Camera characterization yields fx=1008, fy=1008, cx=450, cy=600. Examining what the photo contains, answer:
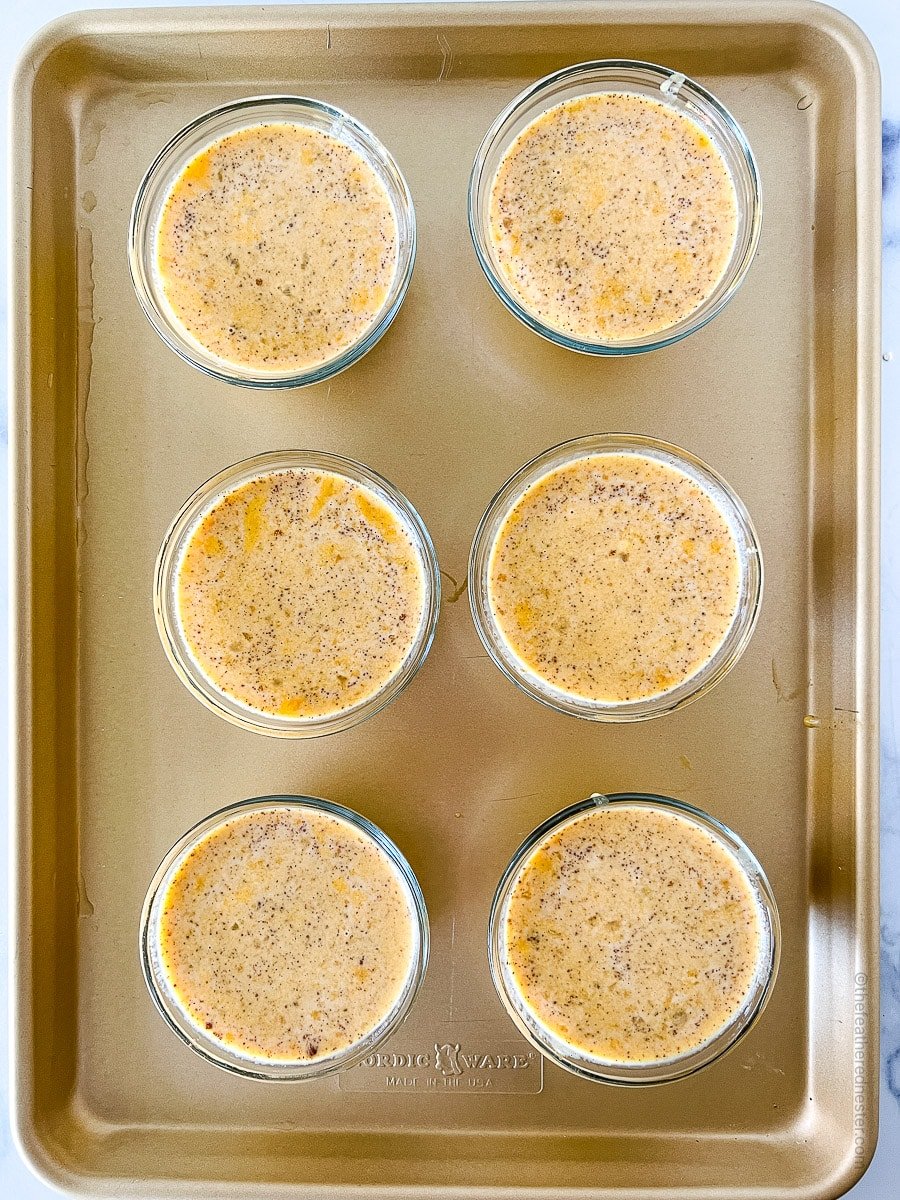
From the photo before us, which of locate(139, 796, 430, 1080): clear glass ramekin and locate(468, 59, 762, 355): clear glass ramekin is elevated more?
locate(468, 59, 762, 355): clear glass ramekin

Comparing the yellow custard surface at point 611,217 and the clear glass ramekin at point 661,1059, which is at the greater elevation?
the yellow custard surface at point 611,217

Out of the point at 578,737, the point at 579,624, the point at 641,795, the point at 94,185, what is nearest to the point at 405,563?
the point at 579,624

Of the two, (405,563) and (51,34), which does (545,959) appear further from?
(51,34)

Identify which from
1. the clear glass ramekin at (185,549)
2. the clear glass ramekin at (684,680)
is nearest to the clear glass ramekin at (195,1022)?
the clear glass ramekin at (185,549)

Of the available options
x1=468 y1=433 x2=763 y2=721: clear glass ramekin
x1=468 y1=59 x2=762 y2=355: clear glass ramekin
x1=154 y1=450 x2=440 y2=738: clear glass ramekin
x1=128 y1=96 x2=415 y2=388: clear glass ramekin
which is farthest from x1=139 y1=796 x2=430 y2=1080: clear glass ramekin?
x1=468 y1=59 x2=762 y2=355: clear glass ramekin

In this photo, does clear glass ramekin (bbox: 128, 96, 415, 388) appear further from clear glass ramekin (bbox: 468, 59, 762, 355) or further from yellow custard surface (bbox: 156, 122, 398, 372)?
clear glass ramekin (bbox: 468, 59, 762, 355)

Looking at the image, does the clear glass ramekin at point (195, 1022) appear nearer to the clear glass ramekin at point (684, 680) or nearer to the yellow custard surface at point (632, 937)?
the yellow custard surface at point (632, 937)

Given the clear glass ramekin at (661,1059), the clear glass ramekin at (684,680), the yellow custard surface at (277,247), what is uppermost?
the yellow custard surface at (277,247)

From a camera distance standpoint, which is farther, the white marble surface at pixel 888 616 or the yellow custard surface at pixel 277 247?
the white marble surface at pixel 888 616
